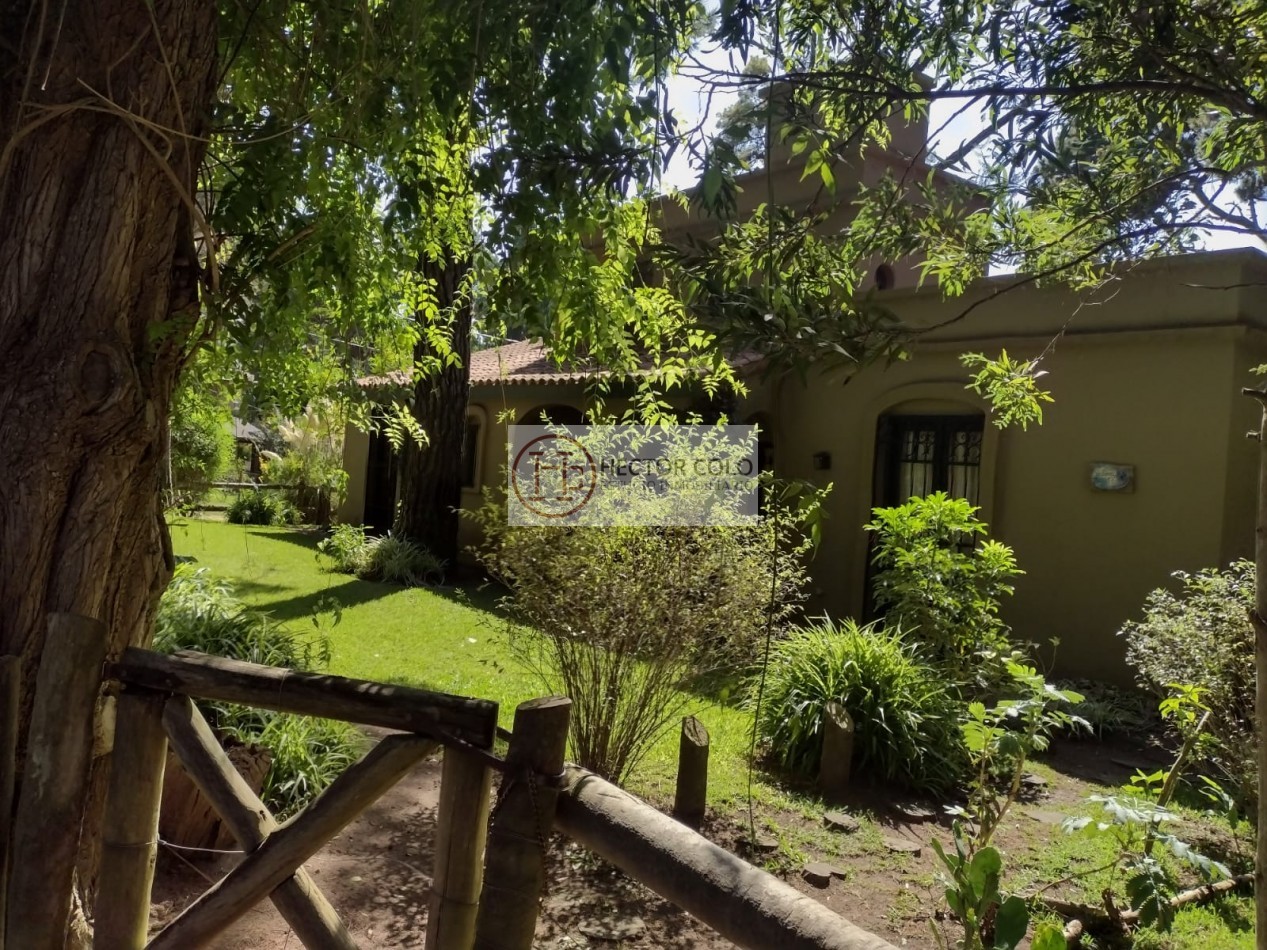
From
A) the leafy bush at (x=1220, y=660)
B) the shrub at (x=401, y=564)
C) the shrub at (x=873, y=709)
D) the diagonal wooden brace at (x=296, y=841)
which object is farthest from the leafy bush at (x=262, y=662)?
the shrub at (x=401, y=564)

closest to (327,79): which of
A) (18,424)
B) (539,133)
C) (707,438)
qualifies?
(539,133)

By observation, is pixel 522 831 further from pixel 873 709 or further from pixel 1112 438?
pixel 1112 438

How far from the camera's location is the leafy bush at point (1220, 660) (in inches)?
215

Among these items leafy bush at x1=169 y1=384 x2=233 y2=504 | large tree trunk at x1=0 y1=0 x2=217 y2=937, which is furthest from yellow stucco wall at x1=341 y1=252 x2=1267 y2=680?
large tree trunk at x1=0 y1=0 x2=217 y2=937

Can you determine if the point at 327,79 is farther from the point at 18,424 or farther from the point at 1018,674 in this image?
the point at 1018,674

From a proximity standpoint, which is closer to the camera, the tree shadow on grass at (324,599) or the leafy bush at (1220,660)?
the leafy bush at (1220,660)

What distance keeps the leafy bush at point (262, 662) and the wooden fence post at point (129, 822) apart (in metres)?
1.65

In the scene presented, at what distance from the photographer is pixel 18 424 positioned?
8.13ft

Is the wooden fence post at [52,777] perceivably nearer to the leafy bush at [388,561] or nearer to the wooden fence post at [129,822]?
the wooden fence post at [129,822]

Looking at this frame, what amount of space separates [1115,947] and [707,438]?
3474mm

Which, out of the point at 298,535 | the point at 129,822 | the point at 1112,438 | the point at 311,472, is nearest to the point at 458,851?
the point at 129,822

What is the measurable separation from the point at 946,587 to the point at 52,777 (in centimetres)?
546

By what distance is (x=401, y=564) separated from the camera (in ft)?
41.1

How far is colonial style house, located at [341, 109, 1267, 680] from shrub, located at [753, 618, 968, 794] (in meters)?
2.62
